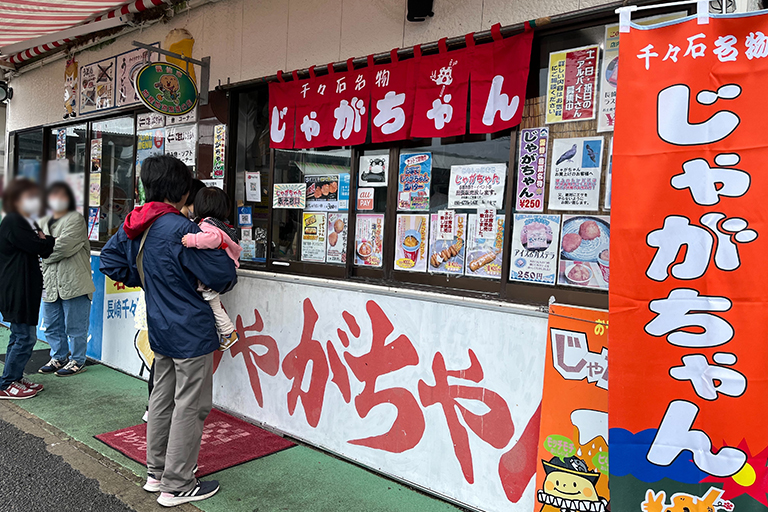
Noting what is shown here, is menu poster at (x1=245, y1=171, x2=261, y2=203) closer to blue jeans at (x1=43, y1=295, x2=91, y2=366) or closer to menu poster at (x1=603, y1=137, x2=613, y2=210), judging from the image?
blue jeans at (x1=43, y1=295, x2=91, y2=366)

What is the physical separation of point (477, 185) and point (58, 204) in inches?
131

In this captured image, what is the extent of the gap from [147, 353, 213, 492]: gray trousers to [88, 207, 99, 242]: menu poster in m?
4.79

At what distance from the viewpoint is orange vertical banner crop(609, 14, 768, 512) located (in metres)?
2.23

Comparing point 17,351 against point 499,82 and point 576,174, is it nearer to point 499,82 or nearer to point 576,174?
point 499,82

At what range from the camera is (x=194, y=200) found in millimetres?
4094

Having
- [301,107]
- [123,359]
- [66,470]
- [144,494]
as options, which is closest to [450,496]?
[144,494]

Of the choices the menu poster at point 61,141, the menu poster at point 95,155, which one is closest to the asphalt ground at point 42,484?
the menu poster at point 95,155

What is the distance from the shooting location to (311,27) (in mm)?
4574

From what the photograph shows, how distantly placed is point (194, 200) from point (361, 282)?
146 cm

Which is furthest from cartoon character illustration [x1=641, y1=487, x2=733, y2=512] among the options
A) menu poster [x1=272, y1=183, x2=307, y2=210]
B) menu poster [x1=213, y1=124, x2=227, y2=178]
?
menu poster [x1=213, y1=124, x2=227, y2=178]

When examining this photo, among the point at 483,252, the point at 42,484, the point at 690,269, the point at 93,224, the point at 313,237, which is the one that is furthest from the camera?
the point at 93,224

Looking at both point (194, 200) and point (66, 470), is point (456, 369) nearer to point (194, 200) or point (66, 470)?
point (194, 200)

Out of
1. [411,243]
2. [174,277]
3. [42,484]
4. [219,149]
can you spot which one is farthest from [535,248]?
[42,484]

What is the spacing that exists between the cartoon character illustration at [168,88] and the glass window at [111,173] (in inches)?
74.1
